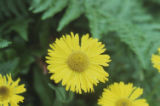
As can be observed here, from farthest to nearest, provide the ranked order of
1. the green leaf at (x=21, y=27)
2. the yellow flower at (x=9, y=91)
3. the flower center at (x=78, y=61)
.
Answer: the green leaf at (x=21, y=27) < the flower center at (x=78, y=61) < the yellow flower at (x=9, y=91)

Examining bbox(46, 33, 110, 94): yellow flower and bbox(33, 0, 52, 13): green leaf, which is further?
bbox(33, 0, 52, 13): green leaf

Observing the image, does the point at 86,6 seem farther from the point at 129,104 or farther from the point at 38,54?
the point at 129,104

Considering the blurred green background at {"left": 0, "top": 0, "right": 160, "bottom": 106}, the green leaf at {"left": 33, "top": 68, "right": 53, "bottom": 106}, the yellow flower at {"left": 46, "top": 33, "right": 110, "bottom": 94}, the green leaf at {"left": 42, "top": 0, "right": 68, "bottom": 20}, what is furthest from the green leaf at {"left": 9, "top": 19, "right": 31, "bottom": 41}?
the yellow flower at {"left": 46, "top": 33, "right": 110, "bottom": 94}

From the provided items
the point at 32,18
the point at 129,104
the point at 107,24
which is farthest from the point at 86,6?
the point at 129,104

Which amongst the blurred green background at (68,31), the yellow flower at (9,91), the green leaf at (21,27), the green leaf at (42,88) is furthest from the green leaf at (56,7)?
the yellow flower at (9,91)

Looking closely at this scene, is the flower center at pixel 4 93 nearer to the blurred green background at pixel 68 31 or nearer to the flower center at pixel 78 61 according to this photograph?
the flower center at pixel 78 61

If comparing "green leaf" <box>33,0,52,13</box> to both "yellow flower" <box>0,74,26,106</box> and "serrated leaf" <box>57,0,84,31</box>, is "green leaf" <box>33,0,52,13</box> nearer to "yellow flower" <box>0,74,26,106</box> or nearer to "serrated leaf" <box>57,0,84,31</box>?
"serrated leaf" <box>57,0,84,31</box>
